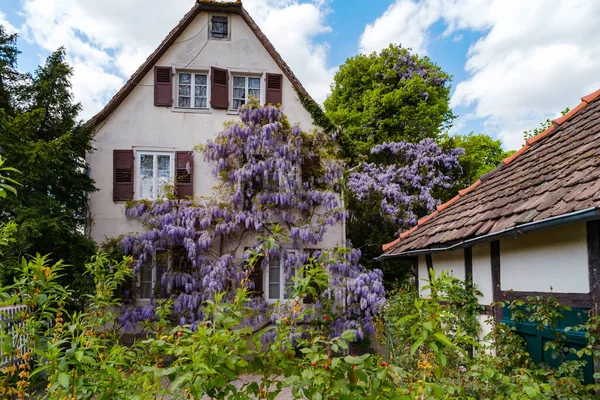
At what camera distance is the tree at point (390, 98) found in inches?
664

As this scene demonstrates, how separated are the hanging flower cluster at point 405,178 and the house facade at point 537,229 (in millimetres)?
Answer: 7205

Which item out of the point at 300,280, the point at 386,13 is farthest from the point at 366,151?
the point at 300,280

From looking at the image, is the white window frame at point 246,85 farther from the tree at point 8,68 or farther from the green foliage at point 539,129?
the green foliage at point 539,129

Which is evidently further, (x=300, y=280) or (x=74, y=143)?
(x=74, y=143)

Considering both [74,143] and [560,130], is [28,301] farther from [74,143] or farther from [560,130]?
[74,143]

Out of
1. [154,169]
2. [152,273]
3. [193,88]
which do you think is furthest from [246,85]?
[152,273]

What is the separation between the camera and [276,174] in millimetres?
9469

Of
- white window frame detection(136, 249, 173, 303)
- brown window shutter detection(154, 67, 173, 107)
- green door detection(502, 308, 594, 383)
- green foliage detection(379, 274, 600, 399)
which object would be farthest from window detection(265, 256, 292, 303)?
green door detection(502, 308, 594, 383)

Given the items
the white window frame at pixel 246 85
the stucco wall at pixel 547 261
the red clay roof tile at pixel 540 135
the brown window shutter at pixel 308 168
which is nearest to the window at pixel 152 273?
the brown window shutter at pixel 308 168

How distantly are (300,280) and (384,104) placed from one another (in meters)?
16.2

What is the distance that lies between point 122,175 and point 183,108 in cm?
220

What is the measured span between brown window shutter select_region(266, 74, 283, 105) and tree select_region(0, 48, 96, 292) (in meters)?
4.30

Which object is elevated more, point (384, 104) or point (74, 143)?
point (384, 104)

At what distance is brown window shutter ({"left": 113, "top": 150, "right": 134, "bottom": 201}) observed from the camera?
374 inches
